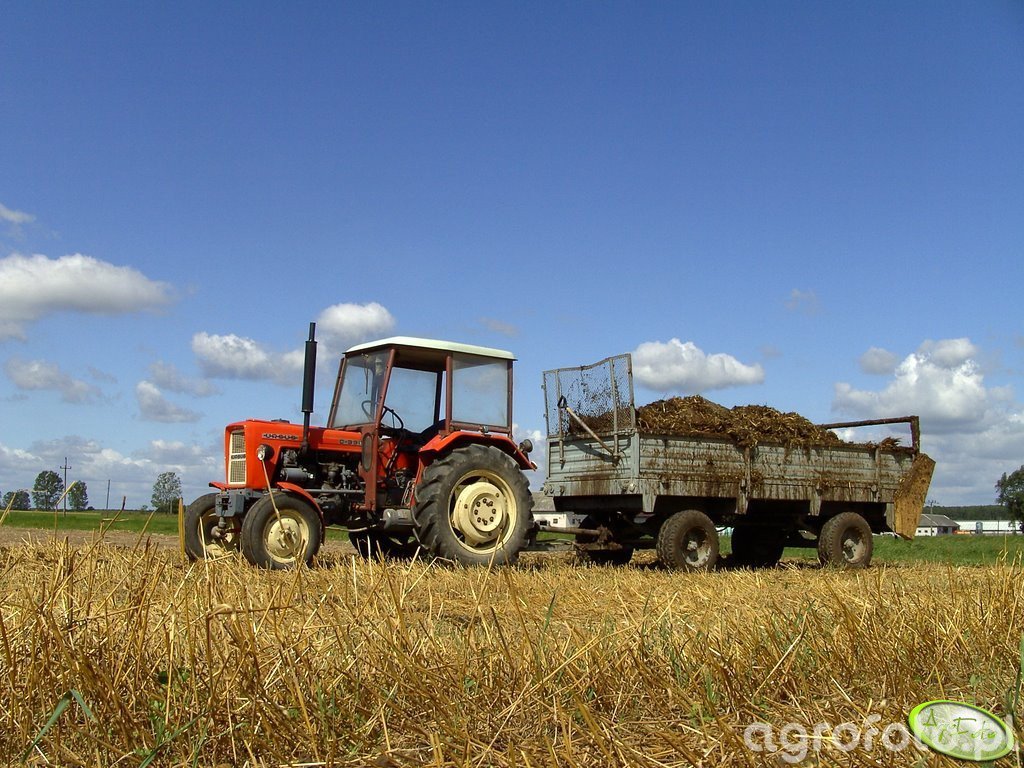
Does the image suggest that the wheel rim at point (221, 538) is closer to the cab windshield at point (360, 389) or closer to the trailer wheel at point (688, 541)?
the cab windshield at point (360, 389)

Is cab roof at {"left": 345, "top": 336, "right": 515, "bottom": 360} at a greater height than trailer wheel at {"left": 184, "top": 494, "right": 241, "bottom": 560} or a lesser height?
greater

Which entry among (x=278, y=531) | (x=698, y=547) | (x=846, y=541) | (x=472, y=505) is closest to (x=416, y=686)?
(x=278, y=531)

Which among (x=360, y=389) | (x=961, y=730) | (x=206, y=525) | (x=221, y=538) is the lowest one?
(x=961, y=730)

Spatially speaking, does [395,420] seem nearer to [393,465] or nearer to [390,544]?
[393,465]

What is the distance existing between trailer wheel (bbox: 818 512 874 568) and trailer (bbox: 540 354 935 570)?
0.04ft

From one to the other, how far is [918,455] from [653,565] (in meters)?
3.92

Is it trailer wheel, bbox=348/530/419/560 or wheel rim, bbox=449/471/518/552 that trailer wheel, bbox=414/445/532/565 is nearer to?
wheel rim, bbox=449/471/518/552

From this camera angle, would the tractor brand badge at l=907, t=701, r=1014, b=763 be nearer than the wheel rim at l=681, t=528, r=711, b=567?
Yes

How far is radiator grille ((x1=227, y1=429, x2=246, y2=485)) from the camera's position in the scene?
9.42 metres

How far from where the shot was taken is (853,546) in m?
12.0

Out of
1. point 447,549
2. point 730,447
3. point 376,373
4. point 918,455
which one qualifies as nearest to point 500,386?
point 376,373

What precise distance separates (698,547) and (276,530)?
4.62m

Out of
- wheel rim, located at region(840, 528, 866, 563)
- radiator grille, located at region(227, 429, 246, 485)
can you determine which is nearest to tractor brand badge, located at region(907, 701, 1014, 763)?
radiator grille, located at region(227, 429, 246, 485)

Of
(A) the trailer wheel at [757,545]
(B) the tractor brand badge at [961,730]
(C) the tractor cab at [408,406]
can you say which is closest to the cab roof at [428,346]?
(C) the tractor cab at [408,406]
